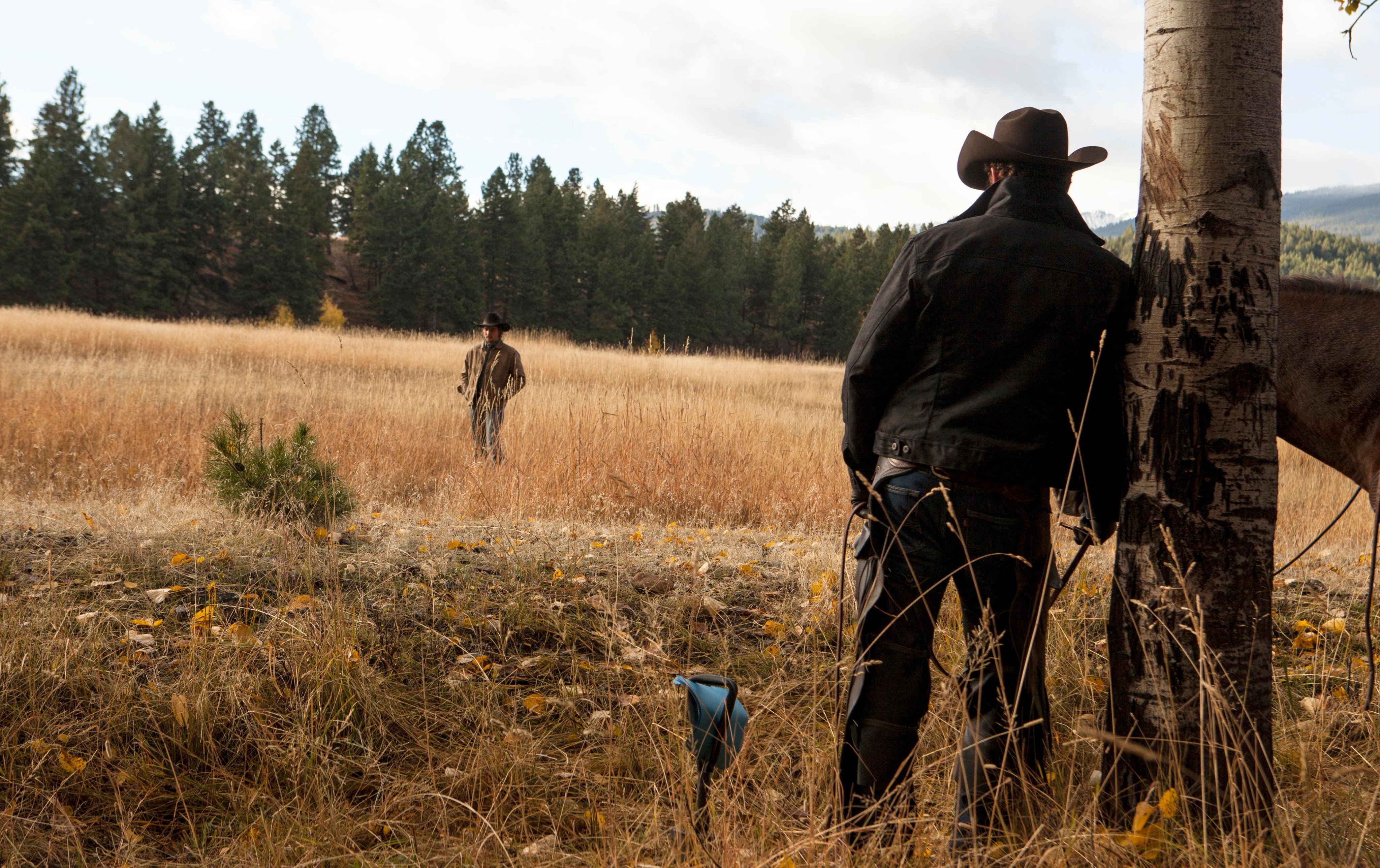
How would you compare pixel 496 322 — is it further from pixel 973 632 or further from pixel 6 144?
pixel 6 144

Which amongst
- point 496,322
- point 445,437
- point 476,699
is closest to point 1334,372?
point 476,699

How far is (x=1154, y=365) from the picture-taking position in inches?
78.0

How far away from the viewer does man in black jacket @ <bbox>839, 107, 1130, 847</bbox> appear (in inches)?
78.6

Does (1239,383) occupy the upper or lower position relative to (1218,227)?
lower

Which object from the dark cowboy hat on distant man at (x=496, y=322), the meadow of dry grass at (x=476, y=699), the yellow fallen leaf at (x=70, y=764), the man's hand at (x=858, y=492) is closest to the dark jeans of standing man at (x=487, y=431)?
the dark cowboy hat on distant man at (x=496, y=322)

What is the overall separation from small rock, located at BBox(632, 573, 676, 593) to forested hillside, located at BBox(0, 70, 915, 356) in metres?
41.6

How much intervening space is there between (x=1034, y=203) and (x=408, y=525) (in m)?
3.89

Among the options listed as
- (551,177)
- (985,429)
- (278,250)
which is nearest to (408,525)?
(985,429)

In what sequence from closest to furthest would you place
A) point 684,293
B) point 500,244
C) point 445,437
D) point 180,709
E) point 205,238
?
1. point 180,709
2. point 445,437
3. point 205,238
4. point 500,244
5. point 684,293

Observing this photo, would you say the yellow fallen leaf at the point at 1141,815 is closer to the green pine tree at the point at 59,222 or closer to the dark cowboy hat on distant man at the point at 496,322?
the dark cowboy hat on distant man at the point at 496,322

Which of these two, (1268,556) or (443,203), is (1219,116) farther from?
(443,203)

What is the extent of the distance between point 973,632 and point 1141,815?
540 millimetres

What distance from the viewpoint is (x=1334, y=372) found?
264 cm

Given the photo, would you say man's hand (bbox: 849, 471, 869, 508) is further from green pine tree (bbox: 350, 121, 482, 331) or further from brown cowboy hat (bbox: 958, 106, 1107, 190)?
green pine tree (bbox: 350, 121, 482, 331)
